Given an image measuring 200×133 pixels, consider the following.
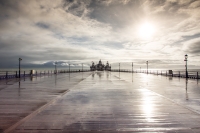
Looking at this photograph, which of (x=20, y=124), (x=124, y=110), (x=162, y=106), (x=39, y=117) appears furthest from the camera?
(x=162, y=106)

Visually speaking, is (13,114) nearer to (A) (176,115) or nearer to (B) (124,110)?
(B) (124,110)

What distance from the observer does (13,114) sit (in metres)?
6.17

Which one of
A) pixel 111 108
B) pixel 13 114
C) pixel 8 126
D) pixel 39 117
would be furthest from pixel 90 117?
pixel 13 114

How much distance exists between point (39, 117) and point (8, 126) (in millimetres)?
1095

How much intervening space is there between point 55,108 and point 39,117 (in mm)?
1313

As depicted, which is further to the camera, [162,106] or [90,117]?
[162,106]

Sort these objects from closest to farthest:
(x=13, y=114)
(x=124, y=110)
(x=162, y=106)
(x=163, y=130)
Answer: (x=163, y=130), (x=13, y=114), (x=124, y=110), (x=162, y=106)

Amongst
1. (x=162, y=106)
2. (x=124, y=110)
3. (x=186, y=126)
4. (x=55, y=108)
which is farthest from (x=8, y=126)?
(x=162, y=106)

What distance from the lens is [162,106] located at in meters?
7.34

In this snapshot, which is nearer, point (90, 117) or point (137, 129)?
point (137, 129)

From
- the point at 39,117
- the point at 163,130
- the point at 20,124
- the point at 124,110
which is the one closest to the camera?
the point at 163,130

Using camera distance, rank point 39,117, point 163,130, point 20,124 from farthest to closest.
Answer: point 39,117
point 20,124
point 163,130

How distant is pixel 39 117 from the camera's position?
A: 5.71m

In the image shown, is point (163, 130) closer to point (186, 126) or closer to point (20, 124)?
point (186, 126)
